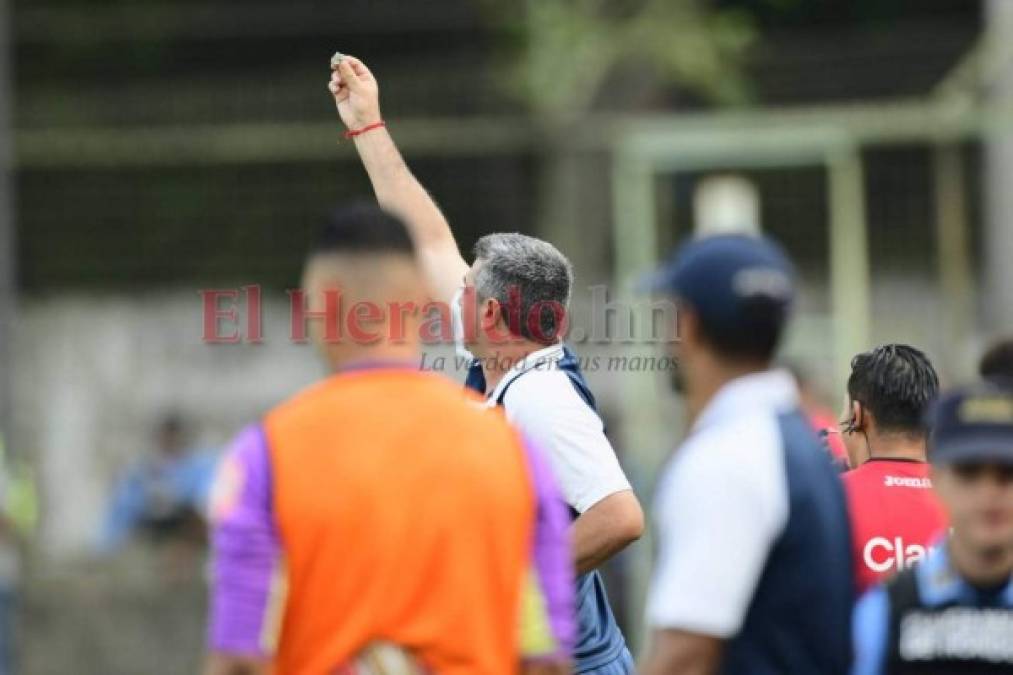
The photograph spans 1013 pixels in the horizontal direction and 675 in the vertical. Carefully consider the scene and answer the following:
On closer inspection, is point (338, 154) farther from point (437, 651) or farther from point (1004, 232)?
point (437, 651)

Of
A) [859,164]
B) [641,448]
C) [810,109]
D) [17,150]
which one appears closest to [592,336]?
[641,448]

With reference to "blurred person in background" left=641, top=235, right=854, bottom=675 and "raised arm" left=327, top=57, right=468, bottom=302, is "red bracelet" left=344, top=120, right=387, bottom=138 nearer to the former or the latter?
"raised arm" left=327, top=57, right=468, bottom=302

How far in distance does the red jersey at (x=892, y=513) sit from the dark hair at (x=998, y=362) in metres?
0.62

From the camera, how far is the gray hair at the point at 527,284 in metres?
6.34

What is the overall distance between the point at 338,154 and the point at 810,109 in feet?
11.7

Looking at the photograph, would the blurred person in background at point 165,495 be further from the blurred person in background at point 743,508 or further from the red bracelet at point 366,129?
the blurred person in background at point 743,508

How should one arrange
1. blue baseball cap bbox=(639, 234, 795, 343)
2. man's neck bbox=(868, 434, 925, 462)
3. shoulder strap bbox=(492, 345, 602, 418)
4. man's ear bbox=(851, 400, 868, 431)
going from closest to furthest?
blue baseball cap bbox=(639, 234, 795, 343), man's neck bbox=(868, 434, 925, 462), man's ear bbox=(851, 400, 868, 431), shoulder strap bbox=(492, 345, 602, 418)

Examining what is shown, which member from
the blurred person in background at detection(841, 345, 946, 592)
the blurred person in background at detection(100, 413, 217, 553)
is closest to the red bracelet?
the blurred person in background at detection(841, 345, 946, 592)

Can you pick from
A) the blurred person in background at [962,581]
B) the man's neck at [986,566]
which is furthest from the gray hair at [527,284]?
the man's neck at [986,566]

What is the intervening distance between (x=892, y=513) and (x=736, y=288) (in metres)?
1.51

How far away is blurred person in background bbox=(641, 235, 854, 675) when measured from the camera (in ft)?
13.6

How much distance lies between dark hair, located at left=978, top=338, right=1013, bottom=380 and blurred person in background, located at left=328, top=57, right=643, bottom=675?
1132 mm

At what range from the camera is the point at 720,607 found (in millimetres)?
4145

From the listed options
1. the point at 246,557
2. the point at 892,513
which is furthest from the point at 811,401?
the point at 246,557
